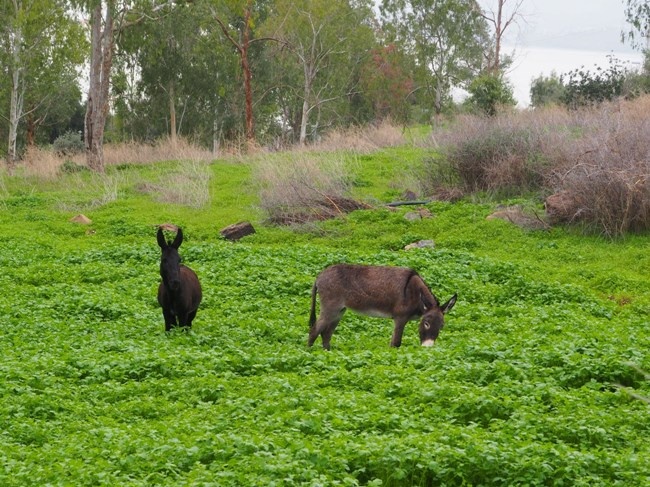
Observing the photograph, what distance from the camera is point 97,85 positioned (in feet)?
131

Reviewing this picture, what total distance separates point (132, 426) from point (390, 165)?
26381 millimetres

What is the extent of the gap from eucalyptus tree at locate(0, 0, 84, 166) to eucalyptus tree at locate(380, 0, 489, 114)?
23357mm

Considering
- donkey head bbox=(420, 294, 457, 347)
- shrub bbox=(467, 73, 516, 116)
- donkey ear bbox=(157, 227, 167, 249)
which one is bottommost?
donkey head bbox=(420, 294, 457, 347)

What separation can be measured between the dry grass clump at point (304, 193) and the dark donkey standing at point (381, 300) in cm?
1322

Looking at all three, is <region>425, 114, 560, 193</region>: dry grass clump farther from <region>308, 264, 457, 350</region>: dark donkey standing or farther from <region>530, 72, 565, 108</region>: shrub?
<region>530, 72, 565, 108</region>: shrub

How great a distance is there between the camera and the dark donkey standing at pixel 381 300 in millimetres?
13648

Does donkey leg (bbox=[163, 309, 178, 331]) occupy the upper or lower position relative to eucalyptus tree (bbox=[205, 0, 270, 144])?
lower

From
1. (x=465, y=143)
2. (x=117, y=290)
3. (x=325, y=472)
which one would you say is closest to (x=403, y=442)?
(x=325, y=472)

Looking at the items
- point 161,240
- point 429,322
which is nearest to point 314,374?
point 429,322

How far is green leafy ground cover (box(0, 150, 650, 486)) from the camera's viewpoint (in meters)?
8.17

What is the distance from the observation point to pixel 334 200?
28.3 m

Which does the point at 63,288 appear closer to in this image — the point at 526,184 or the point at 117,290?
the point at 117,290

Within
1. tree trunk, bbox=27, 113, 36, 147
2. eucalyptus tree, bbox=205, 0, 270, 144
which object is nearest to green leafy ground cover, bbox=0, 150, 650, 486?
eucalyptus tree, bbox=205, 0, 270, 144

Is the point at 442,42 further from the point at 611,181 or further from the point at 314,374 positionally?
the point at 314,374
